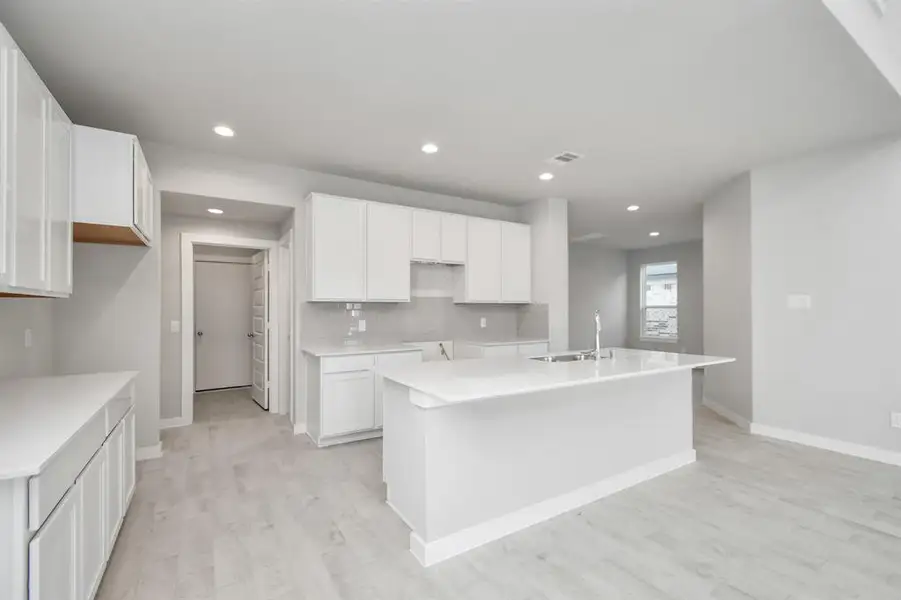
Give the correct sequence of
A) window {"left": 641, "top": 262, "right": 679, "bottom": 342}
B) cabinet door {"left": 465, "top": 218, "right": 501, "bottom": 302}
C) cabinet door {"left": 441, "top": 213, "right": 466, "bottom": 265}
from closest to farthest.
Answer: cabinet door {"left": 441, "top": 213, "right": 466, "bottom": 265} < cabinet door {"left": 465, "top": 218, "right": 501, "bottom": 302} < window {"left": 641, "top": 262, "right": 679, "bottom": 342}

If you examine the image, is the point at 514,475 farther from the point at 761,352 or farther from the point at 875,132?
the point at 875,132

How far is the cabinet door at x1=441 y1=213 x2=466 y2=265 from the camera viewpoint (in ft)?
16.0

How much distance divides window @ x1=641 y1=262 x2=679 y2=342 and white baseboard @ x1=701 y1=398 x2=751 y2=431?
408 centimetres

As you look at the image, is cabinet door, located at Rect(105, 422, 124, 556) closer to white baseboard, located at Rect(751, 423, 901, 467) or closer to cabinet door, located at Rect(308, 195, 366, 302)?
cabinet door, located at Rect(308, 195, 366, 302)

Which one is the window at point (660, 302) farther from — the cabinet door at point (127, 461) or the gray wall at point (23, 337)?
the gray wall at point (23, 337)

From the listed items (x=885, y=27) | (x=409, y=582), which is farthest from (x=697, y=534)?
(x=885, y=27)

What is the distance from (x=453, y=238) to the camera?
195 inches

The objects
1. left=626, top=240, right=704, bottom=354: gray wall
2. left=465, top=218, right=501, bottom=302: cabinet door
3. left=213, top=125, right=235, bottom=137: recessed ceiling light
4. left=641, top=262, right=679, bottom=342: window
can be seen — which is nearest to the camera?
left=213, top=125, right=235, bottom=137: recessed ceiling light

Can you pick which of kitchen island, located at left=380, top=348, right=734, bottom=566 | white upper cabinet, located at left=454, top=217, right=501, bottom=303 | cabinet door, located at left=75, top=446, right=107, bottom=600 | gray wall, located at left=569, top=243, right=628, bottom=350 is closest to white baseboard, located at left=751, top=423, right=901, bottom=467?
kitchen island, located at left=380, top=348, right=734, bottom=566

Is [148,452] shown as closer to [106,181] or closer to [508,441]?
[106,181]

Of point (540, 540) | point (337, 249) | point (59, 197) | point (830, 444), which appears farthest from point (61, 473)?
point (830, 444)

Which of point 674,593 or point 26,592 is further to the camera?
point 674,593

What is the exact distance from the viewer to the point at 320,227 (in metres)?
4.12

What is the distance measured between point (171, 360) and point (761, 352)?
20.2ft
